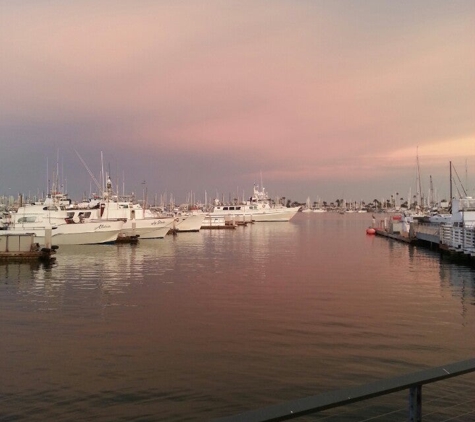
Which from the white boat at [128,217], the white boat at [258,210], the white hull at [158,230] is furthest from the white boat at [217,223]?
the white hull at [158,230]

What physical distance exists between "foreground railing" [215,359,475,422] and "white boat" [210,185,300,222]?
110030 millimetres

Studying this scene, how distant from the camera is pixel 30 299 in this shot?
843 inches

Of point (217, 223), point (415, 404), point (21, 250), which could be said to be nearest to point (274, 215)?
point (217, 223)

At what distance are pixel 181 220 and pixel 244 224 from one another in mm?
24428

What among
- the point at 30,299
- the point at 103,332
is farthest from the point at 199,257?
the point at 103,332

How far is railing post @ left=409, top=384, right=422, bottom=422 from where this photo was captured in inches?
130

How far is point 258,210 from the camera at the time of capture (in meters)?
121

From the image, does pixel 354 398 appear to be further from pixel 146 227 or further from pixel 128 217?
pixel 128 217

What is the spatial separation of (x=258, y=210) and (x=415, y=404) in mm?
117615

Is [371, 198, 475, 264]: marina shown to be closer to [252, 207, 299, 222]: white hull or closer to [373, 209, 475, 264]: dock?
[373, 209, 475, 264]: dock

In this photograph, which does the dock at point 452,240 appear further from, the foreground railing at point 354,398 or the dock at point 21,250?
the foreground railing at point 354,398

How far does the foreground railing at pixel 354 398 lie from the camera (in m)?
2.72

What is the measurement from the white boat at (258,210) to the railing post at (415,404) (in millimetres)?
110023

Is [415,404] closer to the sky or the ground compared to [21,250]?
closer to the sky
